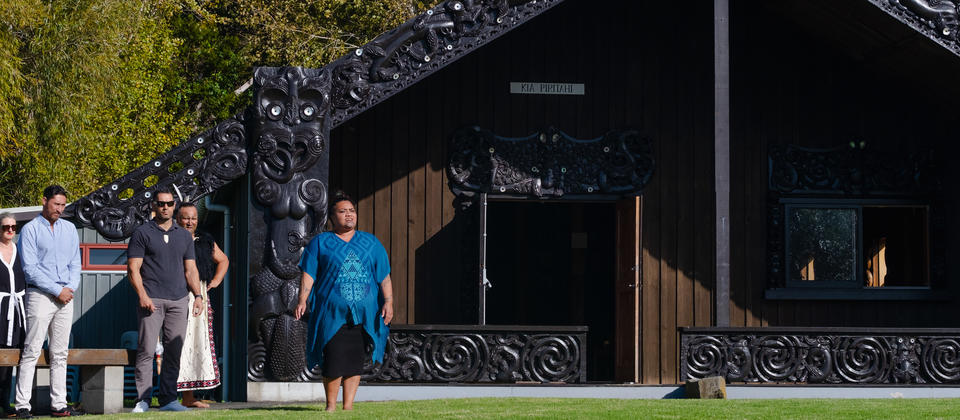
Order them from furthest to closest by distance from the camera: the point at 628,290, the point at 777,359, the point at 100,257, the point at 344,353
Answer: the point at 100,257
the point at 628,290
the point at 777,359
the point at 344,353

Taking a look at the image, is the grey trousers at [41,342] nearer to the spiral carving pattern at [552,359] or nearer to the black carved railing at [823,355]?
the spiral carving pattern at [552,359]

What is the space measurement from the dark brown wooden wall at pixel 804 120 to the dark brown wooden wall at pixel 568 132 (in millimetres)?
403

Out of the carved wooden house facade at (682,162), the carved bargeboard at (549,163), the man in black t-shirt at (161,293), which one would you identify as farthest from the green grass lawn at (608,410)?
the carved bargeboard at (549,163)

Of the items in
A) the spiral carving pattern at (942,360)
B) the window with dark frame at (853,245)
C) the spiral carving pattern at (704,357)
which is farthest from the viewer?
the window with dark frame at (853,245)

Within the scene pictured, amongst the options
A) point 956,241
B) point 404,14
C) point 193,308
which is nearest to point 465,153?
point 193,308

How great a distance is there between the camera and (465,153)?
52.6 ft

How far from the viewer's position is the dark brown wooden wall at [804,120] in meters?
16.5

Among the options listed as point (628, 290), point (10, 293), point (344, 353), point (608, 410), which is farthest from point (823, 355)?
point (10, 293)

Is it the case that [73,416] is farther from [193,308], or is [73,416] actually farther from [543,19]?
[543,19]

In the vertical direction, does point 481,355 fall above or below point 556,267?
below

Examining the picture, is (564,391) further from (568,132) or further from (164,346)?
(164,346)

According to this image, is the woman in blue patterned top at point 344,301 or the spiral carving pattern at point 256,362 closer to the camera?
the woman in blue patterned top at point 344,301

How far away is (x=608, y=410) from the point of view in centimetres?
1120

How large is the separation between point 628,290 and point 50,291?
22.7ft
